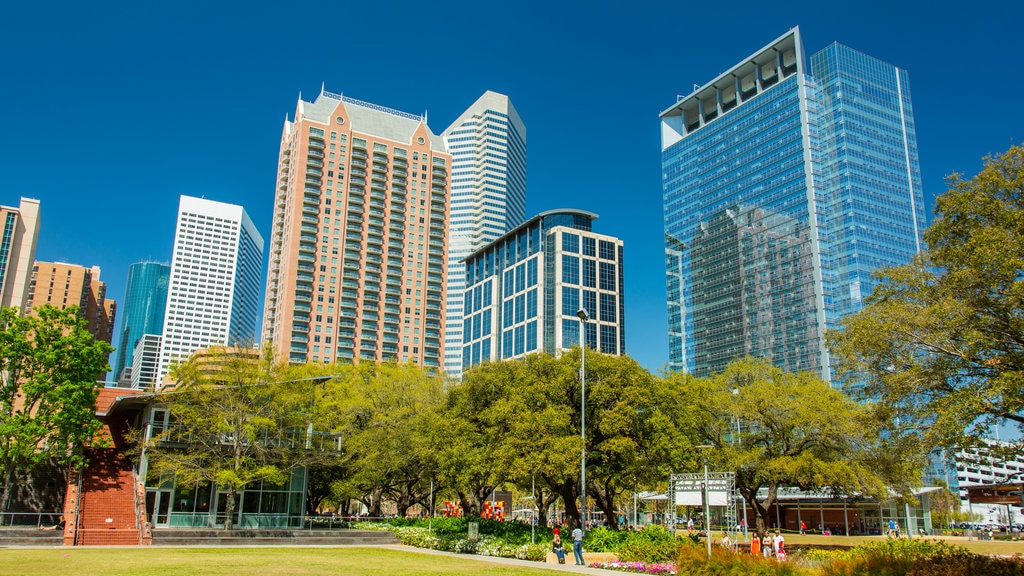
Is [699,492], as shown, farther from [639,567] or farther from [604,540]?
[604,540]

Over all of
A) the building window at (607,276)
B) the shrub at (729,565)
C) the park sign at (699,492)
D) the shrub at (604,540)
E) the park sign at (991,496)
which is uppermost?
the building window at (607,276)

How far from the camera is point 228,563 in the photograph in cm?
2495

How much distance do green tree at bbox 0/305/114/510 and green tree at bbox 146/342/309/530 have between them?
155 inches

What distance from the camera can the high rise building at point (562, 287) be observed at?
172375mm

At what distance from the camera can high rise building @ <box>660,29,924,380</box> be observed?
13625 cm

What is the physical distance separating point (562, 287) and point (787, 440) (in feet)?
435

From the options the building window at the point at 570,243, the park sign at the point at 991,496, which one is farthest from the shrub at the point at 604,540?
the building window at the point at 570,243

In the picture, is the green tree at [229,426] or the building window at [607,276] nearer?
the green tree at [229,426]

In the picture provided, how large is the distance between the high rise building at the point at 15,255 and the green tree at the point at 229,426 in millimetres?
101586

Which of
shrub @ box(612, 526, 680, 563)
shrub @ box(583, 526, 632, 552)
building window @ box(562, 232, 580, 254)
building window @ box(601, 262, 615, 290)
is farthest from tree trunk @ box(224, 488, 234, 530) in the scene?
building window @ box(601, 262, 615, 290)

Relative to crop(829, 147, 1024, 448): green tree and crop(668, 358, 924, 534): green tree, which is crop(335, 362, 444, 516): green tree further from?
crop(829, 147, 1024, 448): green tree

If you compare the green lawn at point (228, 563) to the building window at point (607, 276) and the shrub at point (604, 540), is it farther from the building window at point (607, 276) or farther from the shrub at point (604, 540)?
the building window at point (607, 276)

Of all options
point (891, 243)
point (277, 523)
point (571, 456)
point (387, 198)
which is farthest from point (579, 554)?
point (387, 198)

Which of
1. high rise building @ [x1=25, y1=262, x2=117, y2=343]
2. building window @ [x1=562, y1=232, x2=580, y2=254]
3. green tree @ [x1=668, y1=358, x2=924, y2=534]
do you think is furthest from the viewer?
building window @ [x1=562, y1=232, x2=580, y2=254]
